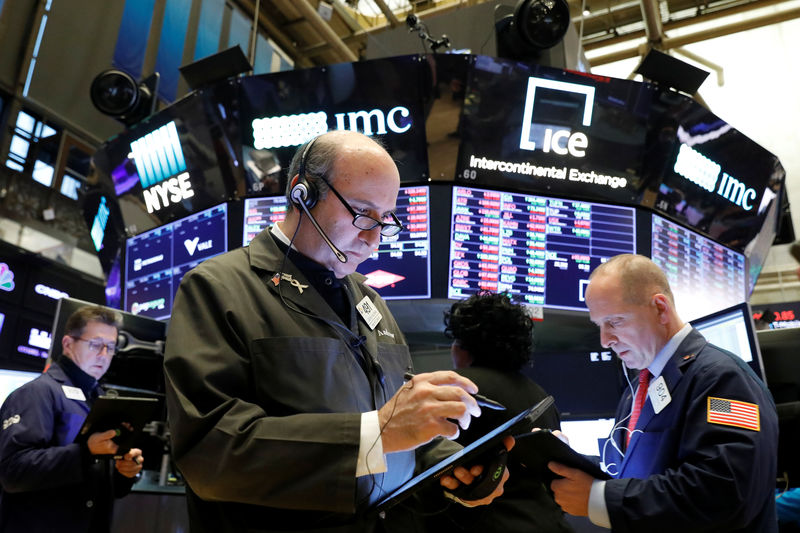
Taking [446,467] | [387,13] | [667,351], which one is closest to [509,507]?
[667,351]

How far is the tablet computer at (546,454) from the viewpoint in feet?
6.42

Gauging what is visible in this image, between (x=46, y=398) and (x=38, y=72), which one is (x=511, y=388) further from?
A: (x=38, y=72)

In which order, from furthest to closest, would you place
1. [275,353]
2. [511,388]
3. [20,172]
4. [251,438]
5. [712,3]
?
[20,172], [712,3], [511,388], [275,353], [251,438]

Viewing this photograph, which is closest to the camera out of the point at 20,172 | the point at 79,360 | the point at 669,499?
the point at 669,499

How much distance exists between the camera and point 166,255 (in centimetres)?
574

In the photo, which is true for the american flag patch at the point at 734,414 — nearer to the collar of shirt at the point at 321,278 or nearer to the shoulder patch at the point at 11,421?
the collar of shirt at the point at 321,278

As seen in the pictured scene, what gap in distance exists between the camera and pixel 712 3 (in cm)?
847

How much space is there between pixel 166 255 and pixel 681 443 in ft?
14.9

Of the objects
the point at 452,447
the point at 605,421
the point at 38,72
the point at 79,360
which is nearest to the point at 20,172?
the point at 38,72

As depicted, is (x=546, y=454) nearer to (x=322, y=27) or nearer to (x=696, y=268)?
(x=696, y=268)

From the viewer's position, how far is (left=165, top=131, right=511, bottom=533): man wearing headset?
1.49 meters

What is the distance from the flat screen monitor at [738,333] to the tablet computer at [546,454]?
5.18ft

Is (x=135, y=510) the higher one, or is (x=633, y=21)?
(x=633, y=21)

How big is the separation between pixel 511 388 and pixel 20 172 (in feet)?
27.6
